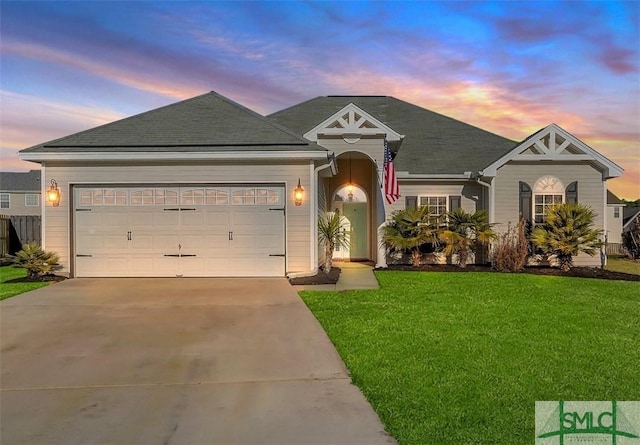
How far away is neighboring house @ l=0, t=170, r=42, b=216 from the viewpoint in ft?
126

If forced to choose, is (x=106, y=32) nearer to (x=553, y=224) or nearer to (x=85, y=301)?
(x=85, y=301)

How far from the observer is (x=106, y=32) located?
37.5ft

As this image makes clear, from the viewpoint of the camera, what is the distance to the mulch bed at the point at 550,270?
1321 centimetres

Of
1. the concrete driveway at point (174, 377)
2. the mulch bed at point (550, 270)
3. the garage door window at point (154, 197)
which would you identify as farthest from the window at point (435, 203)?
the concrete driveway at point (174, 377)

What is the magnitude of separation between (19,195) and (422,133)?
35.2 metres

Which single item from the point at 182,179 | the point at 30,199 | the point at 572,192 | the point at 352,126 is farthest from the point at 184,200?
the point at 30,199

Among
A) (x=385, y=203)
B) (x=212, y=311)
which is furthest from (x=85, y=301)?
(x=385, y=203)

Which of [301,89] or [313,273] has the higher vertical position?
[301,89]

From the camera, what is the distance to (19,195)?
1529 inches

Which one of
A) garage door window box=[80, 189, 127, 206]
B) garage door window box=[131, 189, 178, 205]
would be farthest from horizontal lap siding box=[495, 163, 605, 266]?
garage door window box=[80, 189, 127, 206]

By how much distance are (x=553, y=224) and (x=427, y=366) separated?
10959mm

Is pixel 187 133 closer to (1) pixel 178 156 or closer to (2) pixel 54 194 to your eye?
(1) pixel 178 156

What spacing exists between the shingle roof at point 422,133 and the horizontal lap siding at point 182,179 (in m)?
5.02

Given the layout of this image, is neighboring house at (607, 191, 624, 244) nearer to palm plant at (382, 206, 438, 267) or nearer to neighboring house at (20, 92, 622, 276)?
palm plant at (382, 206, 438, 267)
